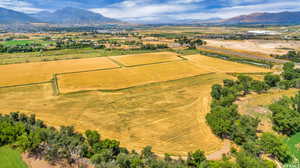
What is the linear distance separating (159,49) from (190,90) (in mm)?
70194

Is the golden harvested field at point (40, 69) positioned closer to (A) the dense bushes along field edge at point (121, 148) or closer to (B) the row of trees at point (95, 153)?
(A) the dense bushes along field edge at point (121, 148)

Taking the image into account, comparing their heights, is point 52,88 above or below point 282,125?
above

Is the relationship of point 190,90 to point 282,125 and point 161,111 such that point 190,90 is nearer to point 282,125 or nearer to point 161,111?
point 161,111

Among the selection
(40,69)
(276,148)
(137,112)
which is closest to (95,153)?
(137,112)

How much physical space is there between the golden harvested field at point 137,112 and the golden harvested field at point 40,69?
739 centimetres

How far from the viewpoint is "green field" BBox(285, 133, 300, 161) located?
2559 centimetres

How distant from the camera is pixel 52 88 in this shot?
5109 cm

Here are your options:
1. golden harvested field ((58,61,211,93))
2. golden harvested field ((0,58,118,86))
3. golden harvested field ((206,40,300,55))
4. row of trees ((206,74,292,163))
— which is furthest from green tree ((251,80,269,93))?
golden harvested field ((206,40,300,55))

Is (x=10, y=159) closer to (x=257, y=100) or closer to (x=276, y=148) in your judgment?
(x=276, y=148)

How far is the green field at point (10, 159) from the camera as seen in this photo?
74.5ft

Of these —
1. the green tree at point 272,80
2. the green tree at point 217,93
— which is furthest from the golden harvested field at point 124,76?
the green tree at point 272,80

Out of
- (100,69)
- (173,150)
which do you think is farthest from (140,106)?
(100,69)

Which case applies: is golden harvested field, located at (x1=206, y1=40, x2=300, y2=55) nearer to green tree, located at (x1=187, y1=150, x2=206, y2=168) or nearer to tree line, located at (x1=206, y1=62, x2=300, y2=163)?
tree line, located at (x1=206, y1=62, x2=300, y2=163)

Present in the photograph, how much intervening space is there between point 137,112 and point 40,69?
51299 millimetres
